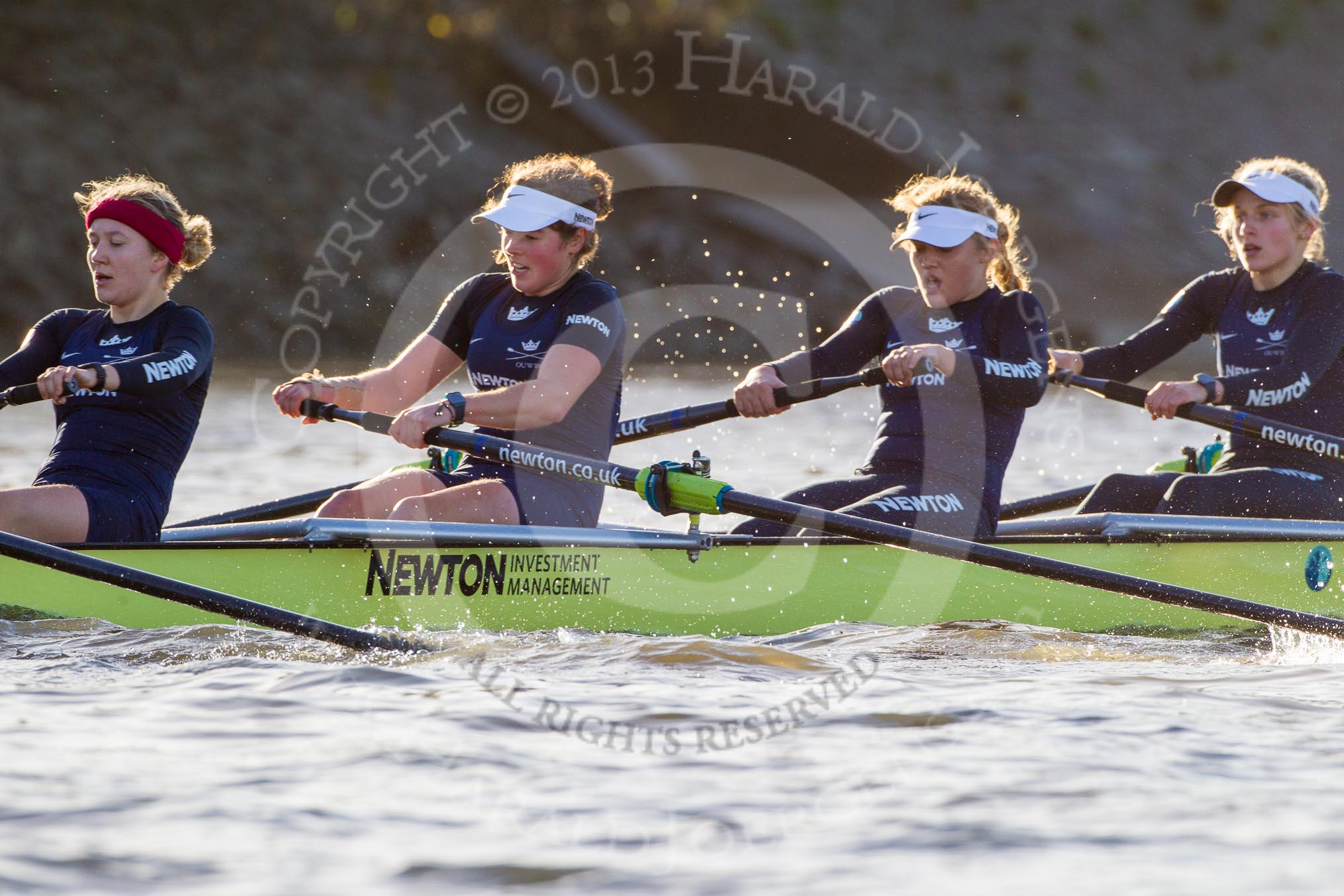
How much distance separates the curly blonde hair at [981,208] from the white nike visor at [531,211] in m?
1.27

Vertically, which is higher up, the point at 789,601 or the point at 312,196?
the point at 312,196

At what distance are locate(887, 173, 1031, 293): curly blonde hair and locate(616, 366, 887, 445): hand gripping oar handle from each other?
561 mm

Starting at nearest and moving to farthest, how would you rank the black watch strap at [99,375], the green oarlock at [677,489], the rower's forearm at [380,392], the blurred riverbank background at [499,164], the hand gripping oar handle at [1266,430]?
the black watch strap at [99,375], the green oarlock at [677,489], the rower's forearm at [380,392], the hand gripping oar handle at [1266,430], the blurred riverbank background at [499,164]

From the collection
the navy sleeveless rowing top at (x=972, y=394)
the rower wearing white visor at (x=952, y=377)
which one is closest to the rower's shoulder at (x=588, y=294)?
the rower wearing white visor at (x=952, y=377)

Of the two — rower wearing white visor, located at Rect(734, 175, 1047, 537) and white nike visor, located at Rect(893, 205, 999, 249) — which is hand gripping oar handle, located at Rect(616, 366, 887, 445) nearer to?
rower wearing white visor, located at Rect(734, 175, 1047, 537)

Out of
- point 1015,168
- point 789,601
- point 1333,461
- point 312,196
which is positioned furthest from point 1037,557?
A: point 1015,168

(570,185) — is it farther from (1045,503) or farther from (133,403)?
(1045,503)

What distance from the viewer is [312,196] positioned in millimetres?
23156

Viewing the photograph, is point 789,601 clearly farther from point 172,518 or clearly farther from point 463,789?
point 172,518

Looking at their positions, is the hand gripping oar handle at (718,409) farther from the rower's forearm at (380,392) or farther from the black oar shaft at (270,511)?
the black oar shaft at (270,511)

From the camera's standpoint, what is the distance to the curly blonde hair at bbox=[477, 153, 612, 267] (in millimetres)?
5500

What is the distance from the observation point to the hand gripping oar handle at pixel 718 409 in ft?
19.6

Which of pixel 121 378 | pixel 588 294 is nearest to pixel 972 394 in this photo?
pixel 588 294

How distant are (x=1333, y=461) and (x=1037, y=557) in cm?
165
